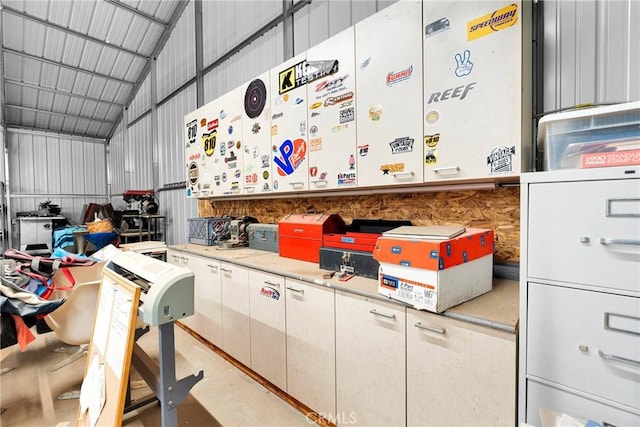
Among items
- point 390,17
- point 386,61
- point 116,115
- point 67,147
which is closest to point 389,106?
point 386,61

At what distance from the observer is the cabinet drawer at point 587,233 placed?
0.78 meters

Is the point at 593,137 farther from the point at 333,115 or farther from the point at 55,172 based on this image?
the point at 55,172

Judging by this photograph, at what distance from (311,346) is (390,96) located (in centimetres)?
155

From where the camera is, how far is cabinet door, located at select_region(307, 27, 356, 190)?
1.89 m

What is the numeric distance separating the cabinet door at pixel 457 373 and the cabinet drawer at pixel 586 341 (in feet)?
0.35

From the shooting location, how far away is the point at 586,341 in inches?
33.7

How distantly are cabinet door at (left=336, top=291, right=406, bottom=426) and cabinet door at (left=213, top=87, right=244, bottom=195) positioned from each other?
1861mm

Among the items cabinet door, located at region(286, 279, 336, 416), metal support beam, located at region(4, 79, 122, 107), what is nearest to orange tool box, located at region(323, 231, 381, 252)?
cabinet door, located at region(286, 279, 336, 416)

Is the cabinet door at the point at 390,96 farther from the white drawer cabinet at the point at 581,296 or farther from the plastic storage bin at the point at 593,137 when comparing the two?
the white drawer cabinet at the point at 581,296

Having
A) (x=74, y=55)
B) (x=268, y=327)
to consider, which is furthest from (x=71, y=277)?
(x=74, y=55)

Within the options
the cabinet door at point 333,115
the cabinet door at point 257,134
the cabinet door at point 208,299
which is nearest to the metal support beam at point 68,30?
the cabinet door at point 257,134

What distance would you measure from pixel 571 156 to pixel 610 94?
26.2 inches

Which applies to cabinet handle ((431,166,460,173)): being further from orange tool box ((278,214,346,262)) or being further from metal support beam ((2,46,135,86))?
metal support beam ((2,46,135,86))

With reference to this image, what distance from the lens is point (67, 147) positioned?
319 inches
